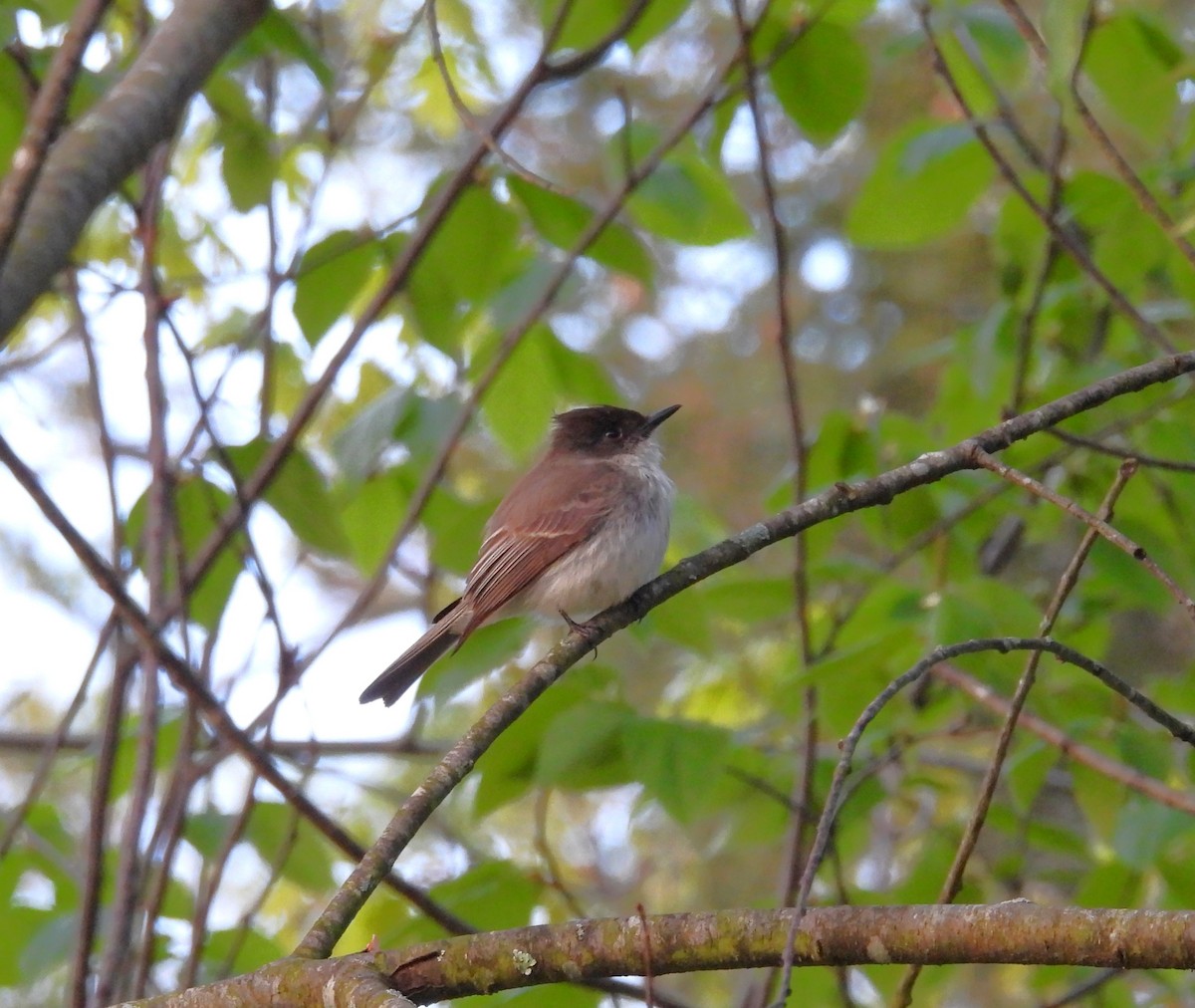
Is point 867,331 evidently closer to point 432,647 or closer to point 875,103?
point 875,103

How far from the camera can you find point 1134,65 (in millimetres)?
3682

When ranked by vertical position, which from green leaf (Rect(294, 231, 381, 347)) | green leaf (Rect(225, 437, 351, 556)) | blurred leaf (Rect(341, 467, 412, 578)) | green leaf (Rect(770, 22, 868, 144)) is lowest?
green leaf (Rect(225, 437, 351, 556))

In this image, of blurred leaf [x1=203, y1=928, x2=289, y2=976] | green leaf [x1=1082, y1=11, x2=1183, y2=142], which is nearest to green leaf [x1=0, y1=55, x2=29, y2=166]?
blurred leaf [x1=203, y1=928, x2=289, y2=976]

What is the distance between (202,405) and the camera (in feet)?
10.9

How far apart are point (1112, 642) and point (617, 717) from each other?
6.33m

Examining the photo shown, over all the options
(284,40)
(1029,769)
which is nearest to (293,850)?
(1029,769)

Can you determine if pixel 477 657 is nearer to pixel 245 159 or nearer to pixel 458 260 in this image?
pixel 458 260

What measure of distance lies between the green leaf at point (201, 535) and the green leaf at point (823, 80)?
74.3 inches

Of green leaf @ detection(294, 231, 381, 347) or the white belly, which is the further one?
the white belly

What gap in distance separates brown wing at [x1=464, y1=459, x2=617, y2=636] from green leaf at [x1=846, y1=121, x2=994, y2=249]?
1225mm

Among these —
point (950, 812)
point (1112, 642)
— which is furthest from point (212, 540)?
point (1112, 642)

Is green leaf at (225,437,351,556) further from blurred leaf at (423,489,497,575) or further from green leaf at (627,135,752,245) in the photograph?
green leaf at (627,135,752,245)

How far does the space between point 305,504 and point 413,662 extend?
90cm

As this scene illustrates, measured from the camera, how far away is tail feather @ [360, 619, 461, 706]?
13.4ft
